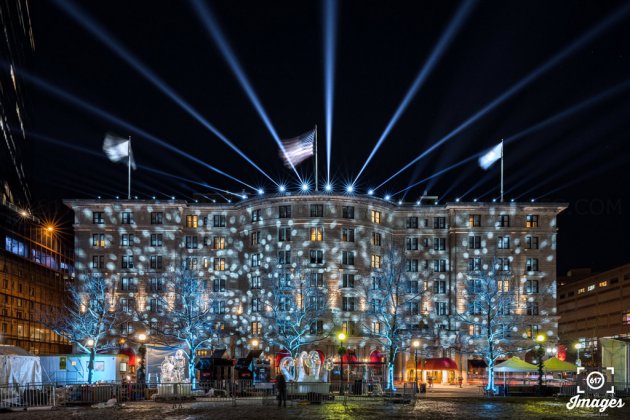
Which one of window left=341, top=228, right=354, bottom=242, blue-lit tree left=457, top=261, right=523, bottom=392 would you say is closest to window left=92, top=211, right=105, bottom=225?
window left=341, top=228, right=354, bottom=242

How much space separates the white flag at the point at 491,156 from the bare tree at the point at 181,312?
30633 mm

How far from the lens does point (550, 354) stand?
83.3 metres

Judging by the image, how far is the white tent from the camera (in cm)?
3941

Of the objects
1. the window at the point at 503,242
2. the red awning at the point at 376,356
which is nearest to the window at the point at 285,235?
the red awning at the point at 376,356

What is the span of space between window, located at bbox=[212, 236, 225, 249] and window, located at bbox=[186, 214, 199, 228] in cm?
264

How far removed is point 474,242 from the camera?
86.1 meters

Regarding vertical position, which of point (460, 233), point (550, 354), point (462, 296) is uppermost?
point (460, 233)

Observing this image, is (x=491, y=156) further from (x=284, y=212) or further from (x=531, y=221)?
(x=284, y=212)

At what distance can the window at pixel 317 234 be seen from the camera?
80625mm

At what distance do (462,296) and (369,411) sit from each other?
50.6 metres

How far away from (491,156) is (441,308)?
63.8 ft

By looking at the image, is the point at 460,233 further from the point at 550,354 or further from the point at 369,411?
the point at 369,411

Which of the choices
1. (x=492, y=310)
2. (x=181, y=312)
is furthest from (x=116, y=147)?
(x=492, y=310)

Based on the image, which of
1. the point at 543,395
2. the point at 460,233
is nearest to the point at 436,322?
the point at 460,233
